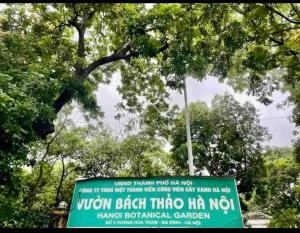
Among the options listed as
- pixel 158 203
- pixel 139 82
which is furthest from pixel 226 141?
pixel 158 203

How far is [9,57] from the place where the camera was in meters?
8.62

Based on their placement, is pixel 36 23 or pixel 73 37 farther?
pixel 73 37

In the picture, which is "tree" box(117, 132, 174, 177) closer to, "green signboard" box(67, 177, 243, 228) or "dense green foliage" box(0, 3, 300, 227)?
"dense green foliage" box(0, 3, 300, 227)

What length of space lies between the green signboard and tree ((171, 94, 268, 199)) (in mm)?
14376

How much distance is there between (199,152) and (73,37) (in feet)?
33.3

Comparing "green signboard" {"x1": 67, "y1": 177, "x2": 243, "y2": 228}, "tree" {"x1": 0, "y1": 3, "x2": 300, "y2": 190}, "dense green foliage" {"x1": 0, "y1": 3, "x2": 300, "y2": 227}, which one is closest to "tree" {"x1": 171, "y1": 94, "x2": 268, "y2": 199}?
"dense green foliage" {"x1": 0, "y1": 3, "x2": 300, "y2": 227}

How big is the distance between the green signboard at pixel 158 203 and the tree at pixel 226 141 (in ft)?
47.2

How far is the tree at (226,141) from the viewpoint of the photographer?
57.8 ft

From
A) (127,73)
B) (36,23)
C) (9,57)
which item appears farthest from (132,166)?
(9,57)

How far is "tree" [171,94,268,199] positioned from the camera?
17625 mm

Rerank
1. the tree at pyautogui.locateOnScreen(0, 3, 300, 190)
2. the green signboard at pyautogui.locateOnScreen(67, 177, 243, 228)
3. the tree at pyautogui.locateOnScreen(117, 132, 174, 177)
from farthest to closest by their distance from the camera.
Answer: the tree at pyautogui.locateOnScreen(117, 132, 174, 177)
the tree at pyautogui.locateOnScreen(0, 3, 300, 190)
the green signboard at pyautogui.locateOnScreen(67, 177, 243, 228)

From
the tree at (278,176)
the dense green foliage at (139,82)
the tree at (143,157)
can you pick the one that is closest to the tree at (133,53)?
the dense green foliage at (139,82)

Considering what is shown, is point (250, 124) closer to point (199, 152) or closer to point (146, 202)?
point (199, 152)

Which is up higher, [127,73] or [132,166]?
[127,73]
